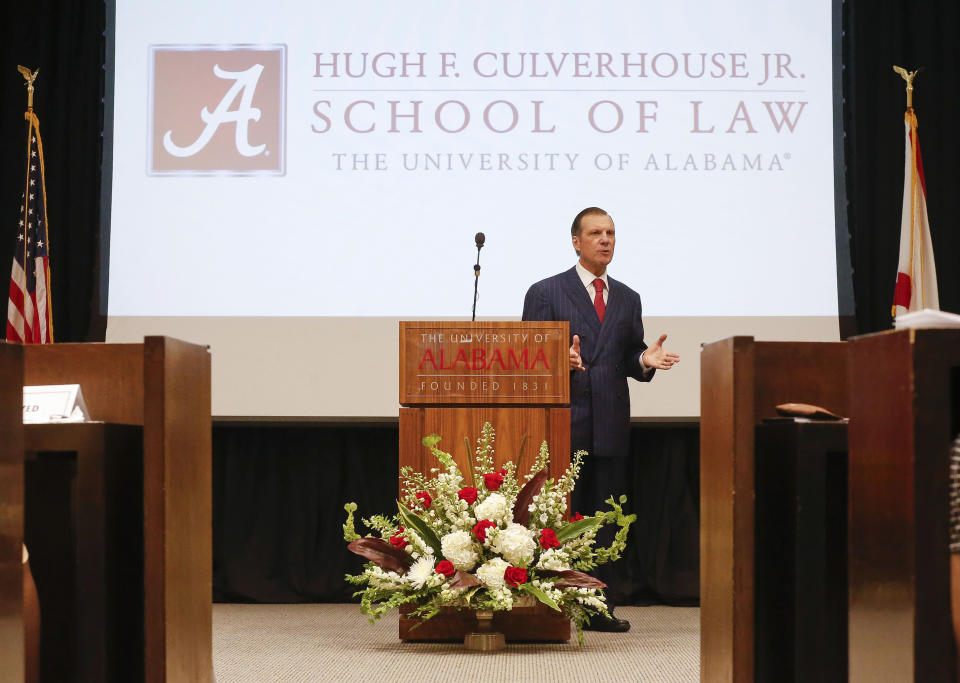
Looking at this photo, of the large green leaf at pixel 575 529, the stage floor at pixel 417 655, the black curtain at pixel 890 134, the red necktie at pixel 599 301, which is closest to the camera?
the stage floor at pixel 417 655

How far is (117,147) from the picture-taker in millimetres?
5074

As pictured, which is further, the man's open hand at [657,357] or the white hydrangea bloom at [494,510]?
the man's open hand at [657,357]

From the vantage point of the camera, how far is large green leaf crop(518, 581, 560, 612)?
3.47 metres

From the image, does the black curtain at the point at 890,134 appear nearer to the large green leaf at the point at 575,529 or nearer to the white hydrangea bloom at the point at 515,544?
the large green leaf at the point at 575,529

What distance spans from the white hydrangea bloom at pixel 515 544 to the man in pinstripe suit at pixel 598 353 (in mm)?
813

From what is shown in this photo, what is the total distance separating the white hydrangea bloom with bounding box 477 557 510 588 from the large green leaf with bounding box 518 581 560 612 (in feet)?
0.26

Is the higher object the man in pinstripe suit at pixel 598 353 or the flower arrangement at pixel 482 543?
the man in pinstripe suit at pixel 598 353

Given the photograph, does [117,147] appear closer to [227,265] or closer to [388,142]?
[227,265]

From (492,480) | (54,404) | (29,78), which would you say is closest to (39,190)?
(29,78)

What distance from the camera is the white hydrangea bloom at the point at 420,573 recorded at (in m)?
3.58

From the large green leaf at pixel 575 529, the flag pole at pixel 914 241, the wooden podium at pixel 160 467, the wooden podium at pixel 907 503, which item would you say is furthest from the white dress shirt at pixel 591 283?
the wooden podium at pixel 907 503

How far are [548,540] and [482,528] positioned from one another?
23 centimetres

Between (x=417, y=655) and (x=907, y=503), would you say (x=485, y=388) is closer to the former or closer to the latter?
(x=417, y=655)

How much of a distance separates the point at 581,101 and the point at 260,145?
4.87 feet
